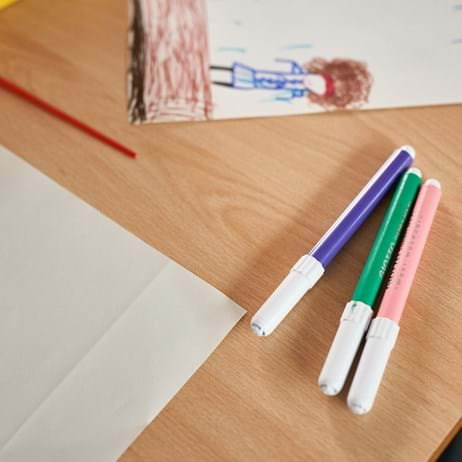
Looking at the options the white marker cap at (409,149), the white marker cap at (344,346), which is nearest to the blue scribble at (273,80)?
the white marker cap at (409,149)

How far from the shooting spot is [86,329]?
0.46 metres

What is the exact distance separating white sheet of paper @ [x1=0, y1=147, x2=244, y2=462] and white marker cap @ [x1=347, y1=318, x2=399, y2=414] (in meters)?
0.10

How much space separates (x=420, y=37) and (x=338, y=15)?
0.09m

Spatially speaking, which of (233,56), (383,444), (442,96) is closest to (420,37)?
(442,96)

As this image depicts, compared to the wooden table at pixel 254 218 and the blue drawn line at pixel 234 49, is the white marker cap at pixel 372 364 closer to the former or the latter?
the wooden table at pixel 254 218

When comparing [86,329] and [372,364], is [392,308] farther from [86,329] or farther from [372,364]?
[86,329]

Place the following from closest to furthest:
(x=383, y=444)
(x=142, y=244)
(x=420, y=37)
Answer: (x=383, y=444) < (x=142, y=244) < (x=420, y=37)

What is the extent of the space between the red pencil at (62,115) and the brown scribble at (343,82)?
0.18 m

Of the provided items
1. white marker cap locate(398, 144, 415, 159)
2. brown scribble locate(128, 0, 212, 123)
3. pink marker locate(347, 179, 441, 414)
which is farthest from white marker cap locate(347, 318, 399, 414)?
brown scribble locate(128, 0, 212, 123)

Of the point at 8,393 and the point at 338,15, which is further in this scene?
the point at 338,15

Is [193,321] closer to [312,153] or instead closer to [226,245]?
[226,245]

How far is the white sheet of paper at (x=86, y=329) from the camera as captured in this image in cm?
42

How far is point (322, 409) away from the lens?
0.42 meters

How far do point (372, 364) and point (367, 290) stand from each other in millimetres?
57
